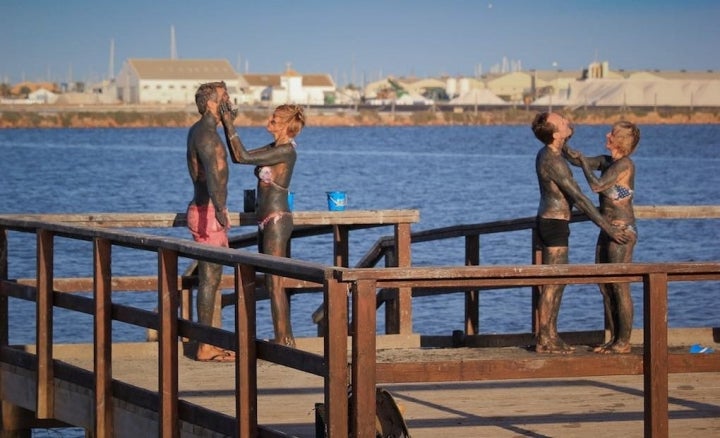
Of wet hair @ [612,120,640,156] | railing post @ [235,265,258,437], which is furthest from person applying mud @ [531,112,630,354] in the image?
railing post @ [235,265,258,437]

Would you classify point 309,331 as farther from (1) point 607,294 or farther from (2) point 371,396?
(2) point 371,396

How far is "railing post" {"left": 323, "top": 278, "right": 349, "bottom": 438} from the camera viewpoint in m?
6.56

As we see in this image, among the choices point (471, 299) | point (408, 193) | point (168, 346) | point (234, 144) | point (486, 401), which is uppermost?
point (234, 144)

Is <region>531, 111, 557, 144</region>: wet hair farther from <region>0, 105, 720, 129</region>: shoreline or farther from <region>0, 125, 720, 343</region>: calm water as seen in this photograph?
<region>0, 105, 720, 129</region>: shoreline

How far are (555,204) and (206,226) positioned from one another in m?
2.41

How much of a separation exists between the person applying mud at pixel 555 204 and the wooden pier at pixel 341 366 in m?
0.41

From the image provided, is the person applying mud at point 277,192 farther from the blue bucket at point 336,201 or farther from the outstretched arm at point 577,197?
the outstretched arm at point 577,197

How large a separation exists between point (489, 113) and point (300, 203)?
418 ft

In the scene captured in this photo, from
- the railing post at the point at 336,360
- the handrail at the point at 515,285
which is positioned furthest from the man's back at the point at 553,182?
the railing post at the point at 336,360

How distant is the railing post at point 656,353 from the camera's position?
6824 mm

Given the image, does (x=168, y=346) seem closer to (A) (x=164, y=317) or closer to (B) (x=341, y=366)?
(A) (x=164, y=317)

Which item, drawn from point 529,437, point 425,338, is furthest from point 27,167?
point 529,437

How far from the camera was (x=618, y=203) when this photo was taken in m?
10.4

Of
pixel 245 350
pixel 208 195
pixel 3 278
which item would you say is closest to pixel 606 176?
pixel 208 195
